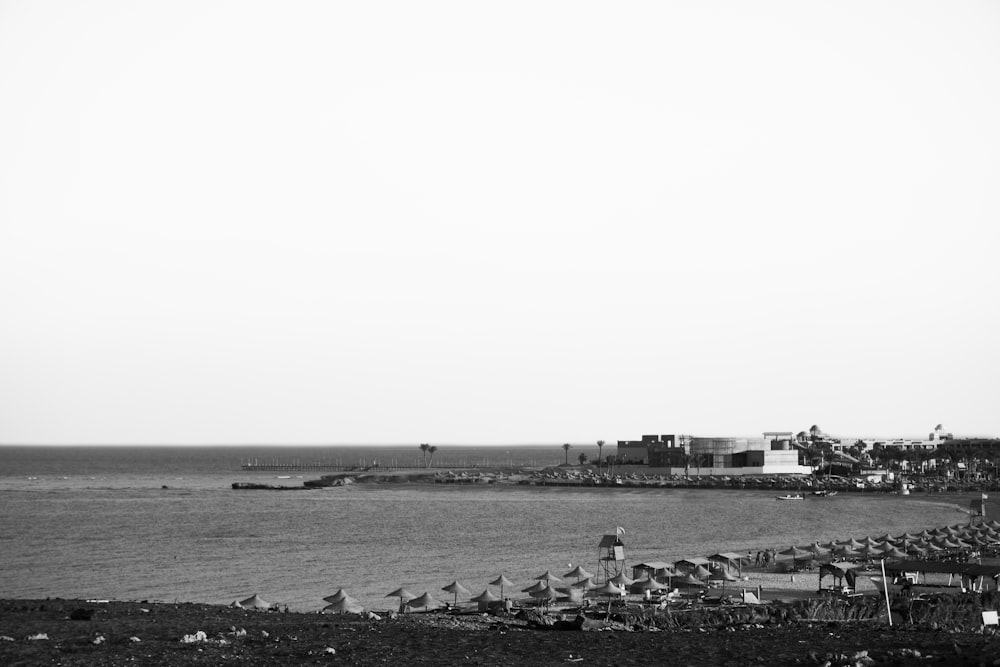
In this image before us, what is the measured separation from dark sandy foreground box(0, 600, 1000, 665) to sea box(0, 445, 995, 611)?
1594 centimetres

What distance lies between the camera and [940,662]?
21547 mm

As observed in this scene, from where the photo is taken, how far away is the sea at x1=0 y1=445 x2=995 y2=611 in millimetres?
56156

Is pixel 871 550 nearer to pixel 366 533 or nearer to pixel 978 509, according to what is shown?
pixel 366 533

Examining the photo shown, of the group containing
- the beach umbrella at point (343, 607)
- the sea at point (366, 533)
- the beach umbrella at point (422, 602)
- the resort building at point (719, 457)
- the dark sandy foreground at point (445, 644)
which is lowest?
the sea at point (366, 533)

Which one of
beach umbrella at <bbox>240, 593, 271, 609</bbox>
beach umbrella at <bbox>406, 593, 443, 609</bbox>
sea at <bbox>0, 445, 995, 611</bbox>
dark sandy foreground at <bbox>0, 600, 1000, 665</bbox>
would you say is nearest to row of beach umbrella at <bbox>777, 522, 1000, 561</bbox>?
sea at <bbox>0, 445, 995, 611</bbox>

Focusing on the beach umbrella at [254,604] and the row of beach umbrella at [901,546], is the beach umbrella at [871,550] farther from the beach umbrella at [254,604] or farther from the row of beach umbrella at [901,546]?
the beach umbrella at [254,604]

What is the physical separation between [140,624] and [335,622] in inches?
214

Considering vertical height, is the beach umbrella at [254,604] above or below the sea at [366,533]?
above

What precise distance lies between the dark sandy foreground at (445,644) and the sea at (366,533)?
52.3 ft

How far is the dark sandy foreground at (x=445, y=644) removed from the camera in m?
23.8

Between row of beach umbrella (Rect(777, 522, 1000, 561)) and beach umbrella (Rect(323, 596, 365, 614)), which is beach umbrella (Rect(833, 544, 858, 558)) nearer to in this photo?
row of beach umbrella (Rect(777, 522, 1000, 561))

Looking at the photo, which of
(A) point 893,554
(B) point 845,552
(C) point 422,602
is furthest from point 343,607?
(B) point 845,552

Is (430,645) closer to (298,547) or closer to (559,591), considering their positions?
(559,591)

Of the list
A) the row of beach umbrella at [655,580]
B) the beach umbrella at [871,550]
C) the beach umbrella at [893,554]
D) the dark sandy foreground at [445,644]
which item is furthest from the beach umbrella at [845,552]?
the dark sandy foreground at [445,644]
